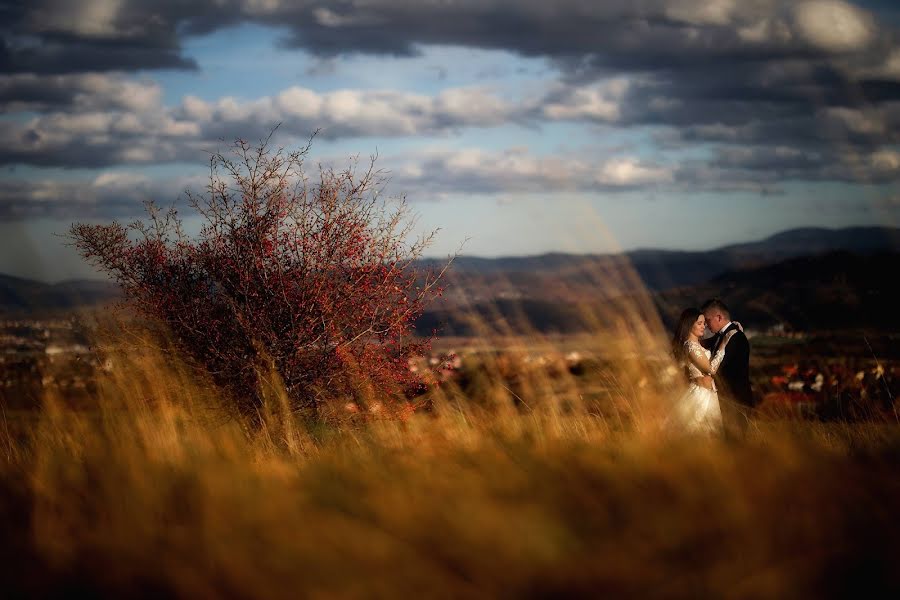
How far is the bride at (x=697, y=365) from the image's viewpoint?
8.46 metres

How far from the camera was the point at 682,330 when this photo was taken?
888 cm

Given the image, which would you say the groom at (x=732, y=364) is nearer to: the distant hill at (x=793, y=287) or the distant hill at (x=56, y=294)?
the distant hill at (x=56, y=294)

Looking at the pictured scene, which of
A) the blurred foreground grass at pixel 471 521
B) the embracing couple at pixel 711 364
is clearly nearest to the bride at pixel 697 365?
the embracing couple at pixel 711 364

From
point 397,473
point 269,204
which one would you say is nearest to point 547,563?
point 397,473

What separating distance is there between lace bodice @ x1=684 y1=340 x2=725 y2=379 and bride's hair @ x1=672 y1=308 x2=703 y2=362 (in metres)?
0.08

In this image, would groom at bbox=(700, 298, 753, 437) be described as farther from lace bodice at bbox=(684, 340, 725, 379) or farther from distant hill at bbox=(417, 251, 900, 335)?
distant hill at bbox=(417, 251, 900, 335)

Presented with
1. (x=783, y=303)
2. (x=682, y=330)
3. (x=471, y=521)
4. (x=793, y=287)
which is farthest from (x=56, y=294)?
(x=793, y=287)

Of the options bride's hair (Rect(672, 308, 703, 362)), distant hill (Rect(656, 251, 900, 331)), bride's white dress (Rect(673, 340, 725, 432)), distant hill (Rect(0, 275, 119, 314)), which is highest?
distant hill (Rect(0, 275, 119, 314))

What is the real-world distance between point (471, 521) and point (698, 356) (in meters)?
5.84

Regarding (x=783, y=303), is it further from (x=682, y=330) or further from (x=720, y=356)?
(x=682, y=330)

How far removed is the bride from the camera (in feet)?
27.8

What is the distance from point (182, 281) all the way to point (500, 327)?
320cm

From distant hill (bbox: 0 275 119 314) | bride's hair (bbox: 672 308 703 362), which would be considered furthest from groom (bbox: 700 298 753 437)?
distant hill (bbox: 0 275 119 314)

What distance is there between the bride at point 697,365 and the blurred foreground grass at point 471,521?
299 cm
